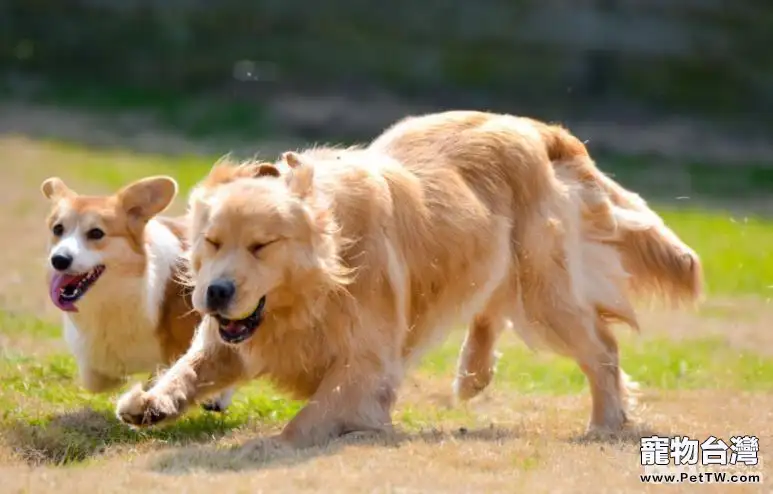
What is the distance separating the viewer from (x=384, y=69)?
2267 cm

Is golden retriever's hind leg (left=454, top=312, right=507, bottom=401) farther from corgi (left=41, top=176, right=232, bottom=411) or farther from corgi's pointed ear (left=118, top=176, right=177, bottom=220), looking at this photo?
corgi's pointed ear (left=118, top=176, right=177, bottom=220)

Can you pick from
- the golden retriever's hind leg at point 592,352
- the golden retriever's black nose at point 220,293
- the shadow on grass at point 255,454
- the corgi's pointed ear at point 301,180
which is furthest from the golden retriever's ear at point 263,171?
the golden retriever's hind leg at point 592,352

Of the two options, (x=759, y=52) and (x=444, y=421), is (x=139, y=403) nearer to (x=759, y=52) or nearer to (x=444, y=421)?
(x=444, y=421)

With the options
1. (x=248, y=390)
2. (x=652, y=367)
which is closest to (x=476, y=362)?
(x=248, y=390)

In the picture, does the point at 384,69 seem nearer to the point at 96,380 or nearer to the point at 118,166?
the point at 118,166

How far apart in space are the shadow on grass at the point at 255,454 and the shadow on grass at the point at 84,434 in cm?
46

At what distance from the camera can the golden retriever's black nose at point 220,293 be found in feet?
18.6

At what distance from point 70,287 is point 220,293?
1.72 metres

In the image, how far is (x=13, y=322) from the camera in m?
9.42

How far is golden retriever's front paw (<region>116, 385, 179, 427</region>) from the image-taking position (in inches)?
235

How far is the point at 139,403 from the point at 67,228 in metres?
1.52

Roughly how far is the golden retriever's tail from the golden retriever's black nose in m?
2.18

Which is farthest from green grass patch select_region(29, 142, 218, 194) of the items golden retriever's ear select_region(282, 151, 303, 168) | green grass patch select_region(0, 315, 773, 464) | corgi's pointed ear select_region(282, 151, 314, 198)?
corgi's pointed ear select_region(282, 151, 314, 198)

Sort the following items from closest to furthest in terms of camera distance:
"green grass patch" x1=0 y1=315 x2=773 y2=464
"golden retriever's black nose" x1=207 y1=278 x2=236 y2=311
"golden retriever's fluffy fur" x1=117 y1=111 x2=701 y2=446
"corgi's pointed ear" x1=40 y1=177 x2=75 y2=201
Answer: "golden retriever's black nose" x1=207 y1=278 x2=236 y2=311 < "golden retriever's fluffy fur" x1=117 y1=111 x2=701 y2=446 < "green grass patch" x1=0 y1=315 x2=773 y2=464 < "corgi's pointed ear" x1=40 y1=177 x2=75 y2=201
